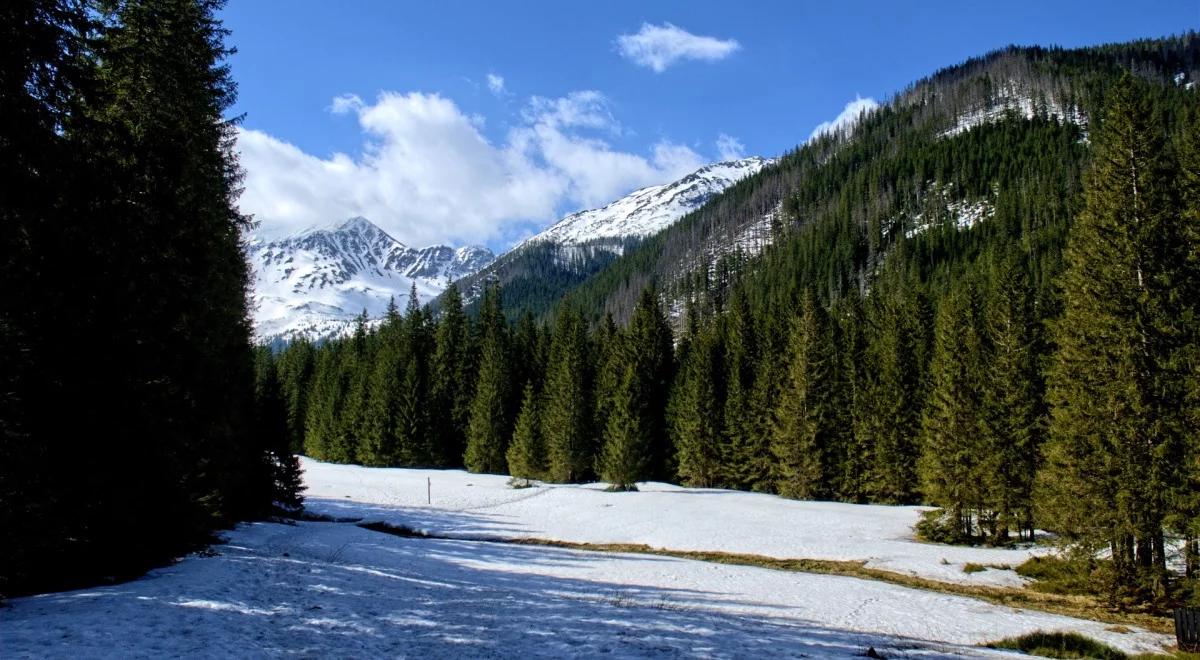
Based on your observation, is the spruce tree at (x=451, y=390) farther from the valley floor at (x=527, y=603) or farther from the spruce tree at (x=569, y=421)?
the valley floor at (x=527, y=603)

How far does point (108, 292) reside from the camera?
39.7 ft

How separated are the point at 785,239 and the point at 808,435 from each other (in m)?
134

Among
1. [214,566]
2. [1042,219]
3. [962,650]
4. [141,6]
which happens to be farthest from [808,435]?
[1042,219]

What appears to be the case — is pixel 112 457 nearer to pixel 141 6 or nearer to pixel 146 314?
pixel 146 314

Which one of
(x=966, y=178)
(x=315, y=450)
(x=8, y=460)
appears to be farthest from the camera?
(x=966, y=178)

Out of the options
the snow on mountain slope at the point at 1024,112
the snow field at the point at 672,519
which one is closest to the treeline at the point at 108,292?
the snow field at the point at 672,519

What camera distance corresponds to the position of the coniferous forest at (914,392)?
17677 millimetres

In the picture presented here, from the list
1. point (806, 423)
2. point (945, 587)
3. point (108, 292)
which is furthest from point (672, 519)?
point (108, 292)

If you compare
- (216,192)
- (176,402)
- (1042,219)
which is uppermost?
(1042,219)

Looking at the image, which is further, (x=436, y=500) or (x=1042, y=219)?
(x=1042, y=219)

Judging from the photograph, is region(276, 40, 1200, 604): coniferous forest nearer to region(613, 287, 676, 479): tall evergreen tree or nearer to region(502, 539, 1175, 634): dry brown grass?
region(613, 287, 676, 479): tall evergreen tree

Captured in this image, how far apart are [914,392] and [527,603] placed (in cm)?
3475

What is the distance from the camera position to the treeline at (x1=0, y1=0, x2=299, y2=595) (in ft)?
30.0

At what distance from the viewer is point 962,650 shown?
12.0 metres
